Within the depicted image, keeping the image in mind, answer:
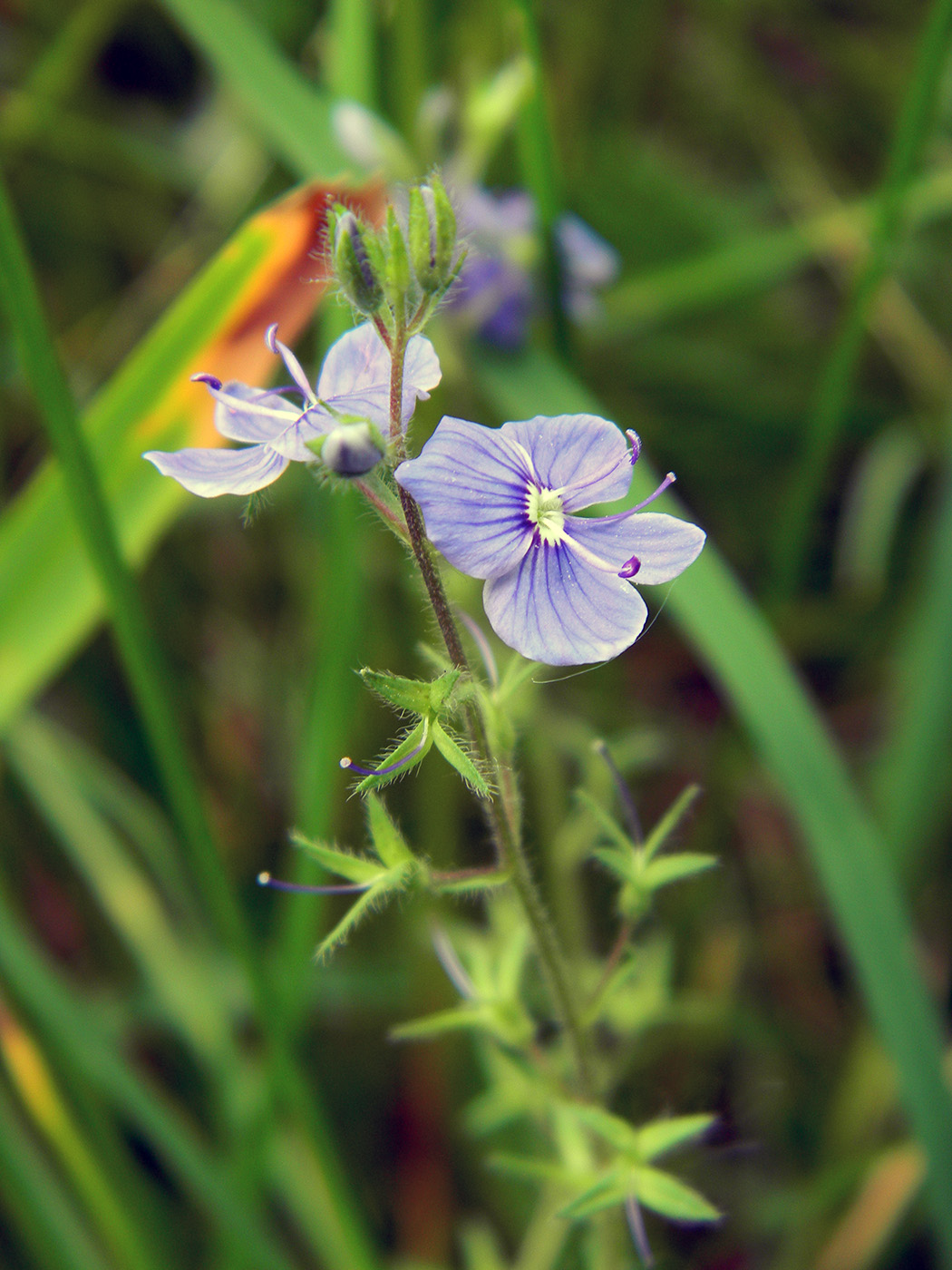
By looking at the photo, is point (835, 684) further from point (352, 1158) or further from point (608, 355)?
point (352, 1158)

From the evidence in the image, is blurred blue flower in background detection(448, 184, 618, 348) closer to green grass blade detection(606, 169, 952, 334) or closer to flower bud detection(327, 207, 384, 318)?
green grass blade detection(606, 169, 952, 334)

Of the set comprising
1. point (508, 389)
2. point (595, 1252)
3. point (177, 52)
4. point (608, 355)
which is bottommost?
point (595, 1252)

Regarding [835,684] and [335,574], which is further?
[835,684]

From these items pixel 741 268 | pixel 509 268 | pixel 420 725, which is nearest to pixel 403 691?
pixel 420 725

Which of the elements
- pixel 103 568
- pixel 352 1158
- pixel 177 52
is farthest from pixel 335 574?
pixel 177 52

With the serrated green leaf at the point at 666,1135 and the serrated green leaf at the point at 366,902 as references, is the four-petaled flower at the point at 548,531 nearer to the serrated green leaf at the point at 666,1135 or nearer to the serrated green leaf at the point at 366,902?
the serrated green leaf at the point at 366,902

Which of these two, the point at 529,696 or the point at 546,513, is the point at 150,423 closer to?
the point at 529,696
